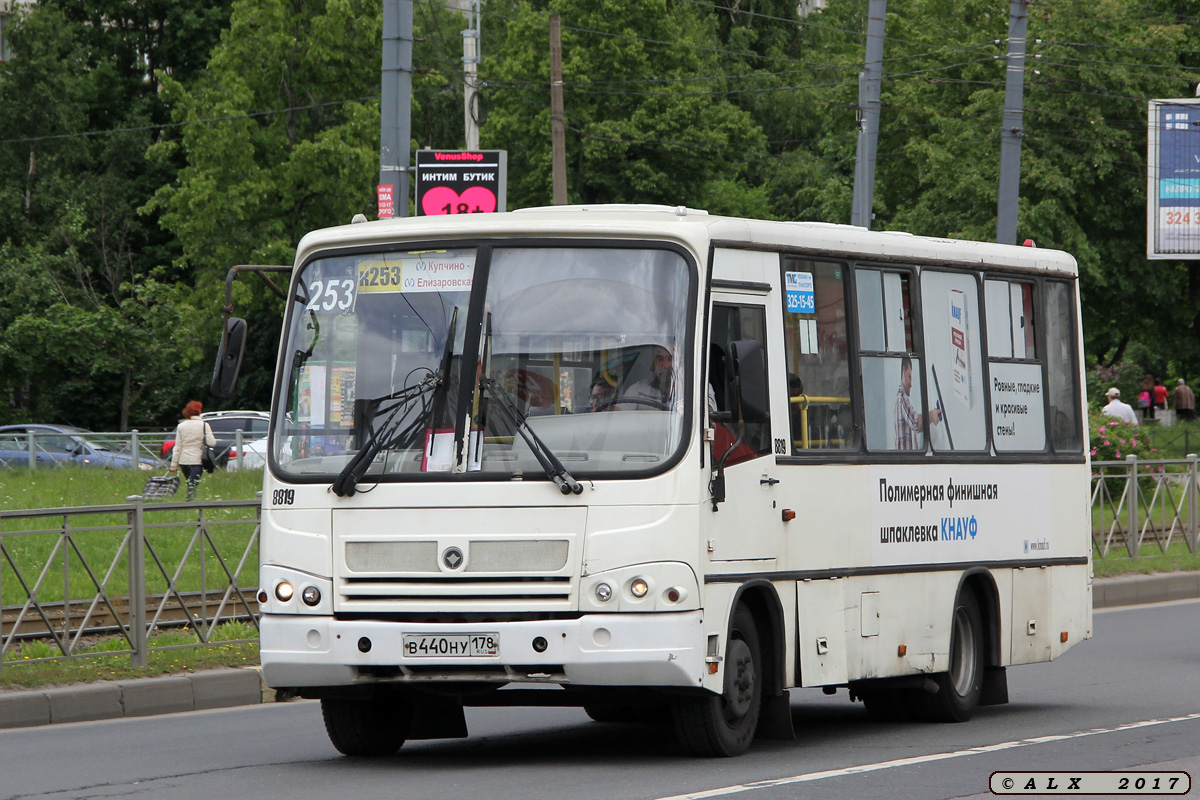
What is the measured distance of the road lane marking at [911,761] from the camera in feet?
27.4

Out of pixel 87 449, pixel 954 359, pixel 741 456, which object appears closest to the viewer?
pixel 741 456

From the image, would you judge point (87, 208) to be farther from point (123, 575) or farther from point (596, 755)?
point (596, 755)

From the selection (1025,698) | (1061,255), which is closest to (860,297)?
(1061,255)

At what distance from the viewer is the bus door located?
9.48m

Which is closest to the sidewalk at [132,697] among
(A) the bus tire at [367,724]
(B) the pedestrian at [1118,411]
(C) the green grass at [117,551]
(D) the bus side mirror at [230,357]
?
(C) the green grass at [117,551]

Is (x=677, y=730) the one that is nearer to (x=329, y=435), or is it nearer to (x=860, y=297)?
(x=329, y=435)

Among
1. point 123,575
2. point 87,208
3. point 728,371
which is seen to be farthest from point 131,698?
point 87,208

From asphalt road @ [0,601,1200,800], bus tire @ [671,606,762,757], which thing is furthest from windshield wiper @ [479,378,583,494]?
asphalt road @ [0,601,1200,800]

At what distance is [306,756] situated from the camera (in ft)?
33.8

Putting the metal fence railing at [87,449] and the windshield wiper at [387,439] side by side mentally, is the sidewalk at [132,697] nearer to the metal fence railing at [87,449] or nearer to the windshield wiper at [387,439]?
the windshield wiper at [387,439]

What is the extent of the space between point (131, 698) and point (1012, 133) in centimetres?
1608

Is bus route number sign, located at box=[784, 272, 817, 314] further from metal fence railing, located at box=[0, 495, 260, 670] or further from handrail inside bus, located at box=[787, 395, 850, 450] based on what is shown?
metal fence railing, located at box=[0, 495, 260, 670]

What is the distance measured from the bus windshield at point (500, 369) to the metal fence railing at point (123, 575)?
4.28 metres

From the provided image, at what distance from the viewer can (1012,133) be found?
25.2 meters
